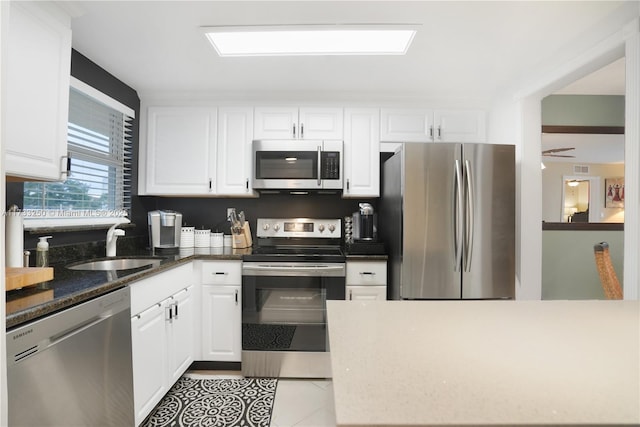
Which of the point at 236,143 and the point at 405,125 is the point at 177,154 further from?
the point at 405,125

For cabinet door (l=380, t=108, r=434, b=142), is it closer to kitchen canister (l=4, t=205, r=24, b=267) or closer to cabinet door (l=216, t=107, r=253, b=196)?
cabinet door (l=216, t=107, r=253, b=196)

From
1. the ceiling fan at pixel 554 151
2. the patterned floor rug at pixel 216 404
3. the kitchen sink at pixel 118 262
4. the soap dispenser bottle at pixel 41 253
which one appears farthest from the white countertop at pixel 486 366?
the ceiling fan at pixel 554 151

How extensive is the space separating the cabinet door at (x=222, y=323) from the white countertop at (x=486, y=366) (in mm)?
1745

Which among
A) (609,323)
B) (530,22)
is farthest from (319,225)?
(609,323)

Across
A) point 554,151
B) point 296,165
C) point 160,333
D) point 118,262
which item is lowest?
point 160,333

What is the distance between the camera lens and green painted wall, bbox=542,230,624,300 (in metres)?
3.44

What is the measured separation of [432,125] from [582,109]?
155cm

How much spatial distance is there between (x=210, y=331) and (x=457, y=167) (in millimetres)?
2143

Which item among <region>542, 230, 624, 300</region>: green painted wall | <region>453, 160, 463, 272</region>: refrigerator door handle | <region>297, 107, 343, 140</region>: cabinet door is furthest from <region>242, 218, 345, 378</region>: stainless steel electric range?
<region>542, 230, 624, 300</region>: green painted wall

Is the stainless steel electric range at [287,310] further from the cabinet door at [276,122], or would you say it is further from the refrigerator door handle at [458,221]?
the cabinet door at [276,122]

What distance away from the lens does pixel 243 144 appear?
2.84 metres

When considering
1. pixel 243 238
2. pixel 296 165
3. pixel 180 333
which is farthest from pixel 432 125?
pixel 180 333

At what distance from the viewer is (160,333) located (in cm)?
199

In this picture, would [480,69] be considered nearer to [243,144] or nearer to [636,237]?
[636,237]
